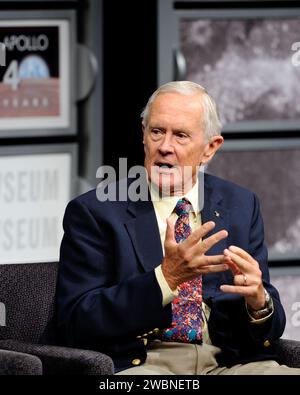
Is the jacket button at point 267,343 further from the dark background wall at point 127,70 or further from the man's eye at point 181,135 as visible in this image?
the dark background wall at point 127,70

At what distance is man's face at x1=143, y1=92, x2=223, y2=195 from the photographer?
4.19 meters

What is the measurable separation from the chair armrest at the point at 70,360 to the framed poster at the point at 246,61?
2.24 meters

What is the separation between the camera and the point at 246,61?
621 centimetres

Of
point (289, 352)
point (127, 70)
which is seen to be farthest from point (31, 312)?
point (127, 70)

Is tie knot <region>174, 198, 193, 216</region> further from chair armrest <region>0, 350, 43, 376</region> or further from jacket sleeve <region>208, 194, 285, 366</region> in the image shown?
chair armrest <region>0, 350, 43, 376</region>

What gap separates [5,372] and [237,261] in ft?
2.38

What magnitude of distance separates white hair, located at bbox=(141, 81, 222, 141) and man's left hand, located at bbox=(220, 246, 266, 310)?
470mm

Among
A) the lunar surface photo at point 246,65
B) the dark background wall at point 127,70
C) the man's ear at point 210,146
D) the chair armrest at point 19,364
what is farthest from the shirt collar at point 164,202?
the lunar surface photo at point 246,65

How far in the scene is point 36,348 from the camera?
420 centimetres

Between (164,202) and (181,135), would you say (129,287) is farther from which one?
(181,135)

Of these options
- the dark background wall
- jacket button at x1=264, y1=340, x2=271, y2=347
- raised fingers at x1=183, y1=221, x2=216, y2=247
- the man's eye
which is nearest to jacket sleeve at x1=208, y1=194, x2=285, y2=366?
jacket button at x1=264, y1=340, x2=271, y2=347

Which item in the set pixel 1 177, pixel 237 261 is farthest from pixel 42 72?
pixel 237 261

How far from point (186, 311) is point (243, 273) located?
281 millimetres
